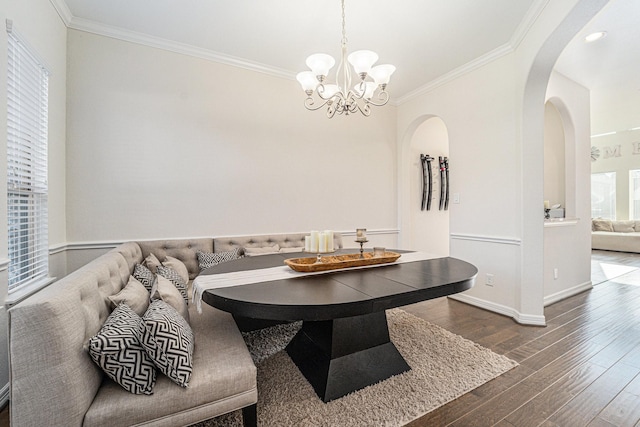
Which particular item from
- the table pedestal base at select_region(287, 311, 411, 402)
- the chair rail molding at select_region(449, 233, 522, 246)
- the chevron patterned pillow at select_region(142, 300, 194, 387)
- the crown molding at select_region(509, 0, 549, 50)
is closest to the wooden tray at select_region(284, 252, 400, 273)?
the table pedestal base at select_region(287, 311, 411, 402)

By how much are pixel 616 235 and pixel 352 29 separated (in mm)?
8462

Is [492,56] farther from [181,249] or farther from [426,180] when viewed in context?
[181,249]

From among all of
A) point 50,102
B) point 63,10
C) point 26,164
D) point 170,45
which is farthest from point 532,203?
point 63,10

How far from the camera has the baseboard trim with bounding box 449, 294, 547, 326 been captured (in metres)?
2.67

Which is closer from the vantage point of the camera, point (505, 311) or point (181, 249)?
point (181, 249)

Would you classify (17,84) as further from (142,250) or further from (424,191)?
(424,191)

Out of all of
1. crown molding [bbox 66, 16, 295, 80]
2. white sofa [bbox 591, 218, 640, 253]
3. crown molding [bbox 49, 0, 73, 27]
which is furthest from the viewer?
white sofa [bbox 591, 218, 640, 253]

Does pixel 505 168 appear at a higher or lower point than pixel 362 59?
lower

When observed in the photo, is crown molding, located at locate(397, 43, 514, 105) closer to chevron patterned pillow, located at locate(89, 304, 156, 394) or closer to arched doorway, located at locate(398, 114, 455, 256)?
arched doorway, located at locate(398, 114, 455, 256)

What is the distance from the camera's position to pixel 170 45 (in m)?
2.78

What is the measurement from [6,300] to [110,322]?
1.02m

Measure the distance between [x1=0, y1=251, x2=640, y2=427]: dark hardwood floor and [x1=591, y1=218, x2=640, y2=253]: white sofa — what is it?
4597 mm

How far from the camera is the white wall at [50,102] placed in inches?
61.2

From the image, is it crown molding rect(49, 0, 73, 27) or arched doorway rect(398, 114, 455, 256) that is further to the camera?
arched doorway rect(398, 114, 455, 256)
